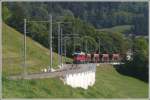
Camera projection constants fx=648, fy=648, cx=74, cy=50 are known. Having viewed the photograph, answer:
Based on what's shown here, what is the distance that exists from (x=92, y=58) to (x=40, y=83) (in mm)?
45870

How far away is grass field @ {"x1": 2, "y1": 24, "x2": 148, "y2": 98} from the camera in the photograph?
Result: 90.1ft

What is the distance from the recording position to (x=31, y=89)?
27797 millimetres

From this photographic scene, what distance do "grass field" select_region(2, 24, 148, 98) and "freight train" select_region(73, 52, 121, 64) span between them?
6.08 feet

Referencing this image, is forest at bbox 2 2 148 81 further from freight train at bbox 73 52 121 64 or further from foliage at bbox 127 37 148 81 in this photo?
freight train at bbox 73 52 121 64

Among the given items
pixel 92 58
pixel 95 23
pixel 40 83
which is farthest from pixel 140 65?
pixel 95 23

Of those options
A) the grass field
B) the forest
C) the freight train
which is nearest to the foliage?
the forest

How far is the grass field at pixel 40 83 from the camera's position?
1081 inches

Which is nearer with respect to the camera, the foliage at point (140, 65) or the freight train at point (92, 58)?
the foliage at point (140, 65)

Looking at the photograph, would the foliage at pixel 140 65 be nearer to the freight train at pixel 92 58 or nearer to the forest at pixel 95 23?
the forest at pixel 95 23

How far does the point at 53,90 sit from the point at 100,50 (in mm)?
61749

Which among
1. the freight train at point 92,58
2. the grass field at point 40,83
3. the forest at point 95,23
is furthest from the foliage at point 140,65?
the freight train at point 92,58

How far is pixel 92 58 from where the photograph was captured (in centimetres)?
7606

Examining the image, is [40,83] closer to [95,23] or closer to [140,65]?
[140,65]

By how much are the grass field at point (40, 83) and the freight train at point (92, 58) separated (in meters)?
1.85
